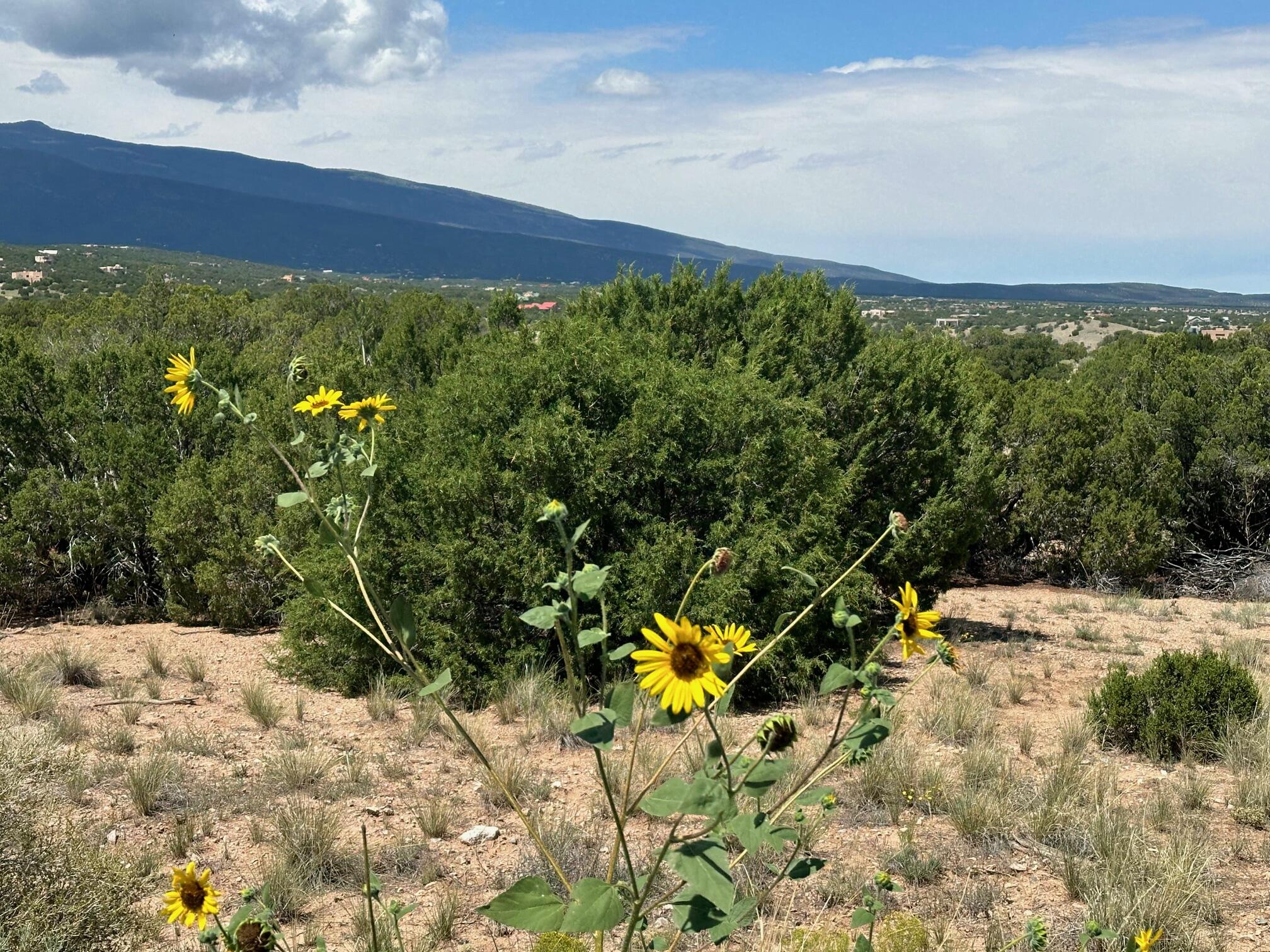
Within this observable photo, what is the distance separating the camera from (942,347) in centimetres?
1168

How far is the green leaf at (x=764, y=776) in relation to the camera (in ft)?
5.10

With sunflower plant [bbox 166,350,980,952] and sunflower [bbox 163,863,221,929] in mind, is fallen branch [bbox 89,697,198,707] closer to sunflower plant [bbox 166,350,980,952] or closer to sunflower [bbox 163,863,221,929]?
sunflower [bbox 163,863,221,929]

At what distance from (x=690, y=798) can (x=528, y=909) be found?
1.21 feet

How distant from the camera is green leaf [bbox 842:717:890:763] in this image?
1.59m

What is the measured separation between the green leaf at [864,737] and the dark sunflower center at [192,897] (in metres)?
1.41

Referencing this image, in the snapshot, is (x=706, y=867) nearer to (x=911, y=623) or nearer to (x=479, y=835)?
(x=911, y=623)

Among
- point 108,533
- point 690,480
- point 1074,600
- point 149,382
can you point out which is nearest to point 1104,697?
point 690,480

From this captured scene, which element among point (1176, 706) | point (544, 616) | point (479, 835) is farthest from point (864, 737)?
point (1176, 706)

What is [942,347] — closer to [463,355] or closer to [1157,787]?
[463,355]

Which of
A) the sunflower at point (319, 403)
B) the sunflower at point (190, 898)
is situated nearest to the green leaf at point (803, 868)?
the sunflower at point (190, 898)

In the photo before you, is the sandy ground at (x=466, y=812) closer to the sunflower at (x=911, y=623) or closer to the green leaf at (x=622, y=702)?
the sunflower at (x=911, y=623)

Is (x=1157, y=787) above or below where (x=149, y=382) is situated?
below

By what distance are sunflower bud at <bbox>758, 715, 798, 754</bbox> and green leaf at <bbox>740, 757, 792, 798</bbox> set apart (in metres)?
0.02

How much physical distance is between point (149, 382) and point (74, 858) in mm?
9509
